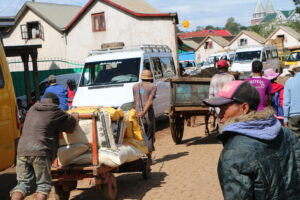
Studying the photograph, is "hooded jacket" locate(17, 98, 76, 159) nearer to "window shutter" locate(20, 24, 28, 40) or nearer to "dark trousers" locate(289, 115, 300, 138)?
"dark trousers" locate(289, 115, 300, 138)

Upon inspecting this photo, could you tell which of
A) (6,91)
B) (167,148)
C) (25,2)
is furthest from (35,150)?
(25,2)

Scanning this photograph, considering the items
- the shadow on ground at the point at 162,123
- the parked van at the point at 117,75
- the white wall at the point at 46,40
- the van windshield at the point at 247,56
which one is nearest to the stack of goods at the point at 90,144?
the parked van at the point at 117,75

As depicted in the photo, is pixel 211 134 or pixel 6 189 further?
pixel 211 134

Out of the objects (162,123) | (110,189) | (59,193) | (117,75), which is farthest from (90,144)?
(162,123)

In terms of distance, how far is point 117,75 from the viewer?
1147cm

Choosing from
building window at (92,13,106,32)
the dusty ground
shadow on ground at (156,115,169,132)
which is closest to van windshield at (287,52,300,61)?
building window at (92,13,106,32)

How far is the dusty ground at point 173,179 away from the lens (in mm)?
6609

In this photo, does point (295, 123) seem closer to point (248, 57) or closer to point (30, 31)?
point (248, 57)

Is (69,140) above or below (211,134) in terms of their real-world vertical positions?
above

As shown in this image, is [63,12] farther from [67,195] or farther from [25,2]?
[67,195]

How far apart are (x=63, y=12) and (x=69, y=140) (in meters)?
32.0

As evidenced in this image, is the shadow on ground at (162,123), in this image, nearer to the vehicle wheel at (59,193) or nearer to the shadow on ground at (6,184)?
the shadow on ground at (6,184)

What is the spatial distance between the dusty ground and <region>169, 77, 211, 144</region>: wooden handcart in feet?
2.77

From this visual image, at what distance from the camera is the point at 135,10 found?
2867 cm
